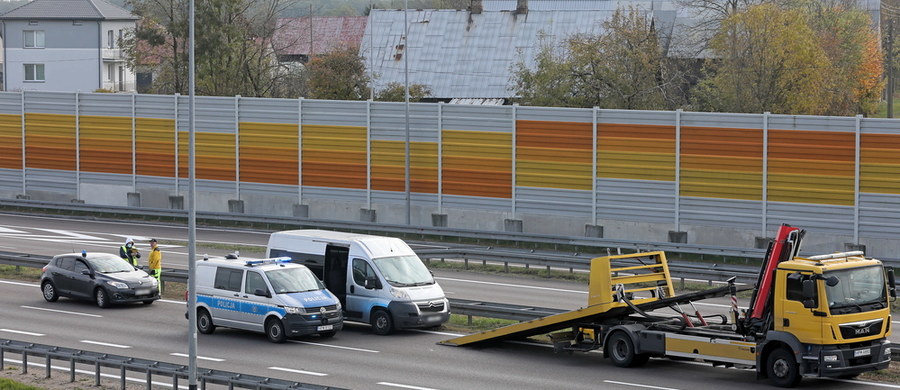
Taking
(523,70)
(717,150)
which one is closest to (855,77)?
(523,70)

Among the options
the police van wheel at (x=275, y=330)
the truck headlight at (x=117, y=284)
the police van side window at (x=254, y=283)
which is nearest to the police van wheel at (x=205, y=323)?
the police van side window at (x=254, y=283)

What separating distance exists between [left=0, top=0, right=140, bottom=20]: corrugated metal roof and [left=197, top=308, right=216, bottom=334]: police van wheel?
238 feet

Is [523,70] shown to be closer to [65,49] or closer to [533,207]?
[533,207]

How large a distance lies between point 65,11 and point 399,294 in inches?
3074

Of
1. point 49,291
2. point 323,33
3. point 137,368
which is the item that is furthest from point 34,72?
Result: point 137,368

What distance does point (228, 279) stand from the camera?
23688mm

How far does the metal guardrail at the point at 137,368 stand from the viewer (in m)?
17.7

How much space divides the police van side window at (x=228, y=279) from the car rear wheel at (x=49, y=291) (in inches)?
246

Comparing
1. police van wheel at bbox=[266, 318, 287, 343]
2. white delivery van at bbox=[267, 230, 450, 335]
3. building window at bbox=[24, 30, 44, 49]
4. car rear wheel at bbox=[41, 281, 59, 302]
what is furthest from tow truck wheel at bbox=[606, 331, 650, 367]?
building window at bbox=[24, 30, 44, 49]

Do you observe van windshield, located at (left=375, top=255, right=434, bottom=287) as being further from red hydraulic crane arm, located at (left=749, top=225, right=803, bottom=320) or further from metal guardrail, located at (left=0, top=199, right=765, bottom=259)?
metal guardrail, located at (left=0, top=199, right=765, bottom=259)

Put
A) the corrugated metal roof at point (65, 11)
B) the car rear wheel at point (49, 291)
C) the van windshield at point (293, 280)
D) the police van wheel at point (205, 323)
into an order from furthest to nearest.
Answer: the corrugated metal roof at point (65, 11), the car rear wheel at point (49, 291), the police van wheel at point (205, 323), the van windshield at point (293, 280)

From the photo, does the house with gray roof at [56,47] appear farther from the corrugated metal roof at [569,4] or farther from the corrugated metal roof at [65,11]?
the corrugated metal roof at [569,4]

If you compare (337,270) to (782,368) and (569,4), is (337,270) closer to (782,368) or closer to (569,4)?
(782,368)

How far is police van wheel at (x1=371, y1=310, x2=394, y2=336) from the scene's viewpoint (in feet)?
77.8
